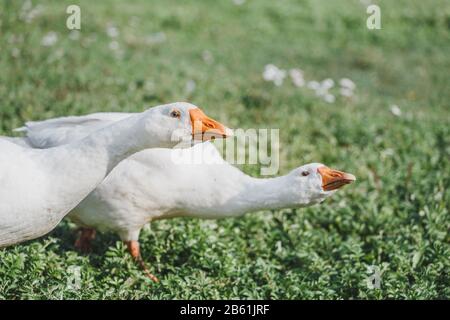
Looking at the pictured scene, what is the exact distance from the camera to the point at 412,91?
442 inches

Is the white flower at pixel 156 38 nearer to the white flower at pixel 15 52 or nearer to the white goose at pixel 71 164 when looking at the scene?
the white flower at pixel 15 52

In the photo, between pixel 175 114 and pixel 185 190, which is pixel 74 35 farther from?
pixel 175 114

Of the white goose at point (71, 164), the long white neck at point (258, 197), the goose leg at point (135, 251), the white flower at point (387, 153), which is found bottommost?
the goose leg at point (135, 251)

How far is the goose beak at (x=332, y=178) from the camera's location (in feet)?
15.1

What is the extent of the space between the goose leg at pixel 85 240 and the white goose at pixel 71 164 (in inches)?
58.9

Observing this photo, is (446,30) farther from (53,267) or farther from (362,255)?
(53,267)

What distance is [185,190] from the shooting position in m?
4.78

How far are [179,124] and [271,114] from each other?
4.81 m

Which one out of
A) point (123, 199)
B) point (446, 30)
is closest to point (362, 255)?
point (123, 199)

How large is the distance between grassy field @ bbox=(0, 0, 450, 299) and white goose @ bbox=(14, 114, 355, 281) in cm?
47

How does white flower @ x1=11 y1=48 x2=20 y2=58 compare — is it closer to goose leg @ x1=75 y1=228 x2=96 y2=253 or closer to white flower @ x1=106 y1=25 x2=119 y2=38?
white flower @ x1=106 y1=25 x2=119 y2=38

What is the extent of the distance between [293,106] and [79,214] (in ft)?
15.7

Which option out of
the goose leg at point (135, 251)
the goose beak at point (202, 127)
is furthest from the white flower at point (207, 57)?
the goose beak at point (202, 127)

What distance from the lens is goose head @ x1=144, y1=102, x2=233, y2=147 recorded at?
12.5 feet
